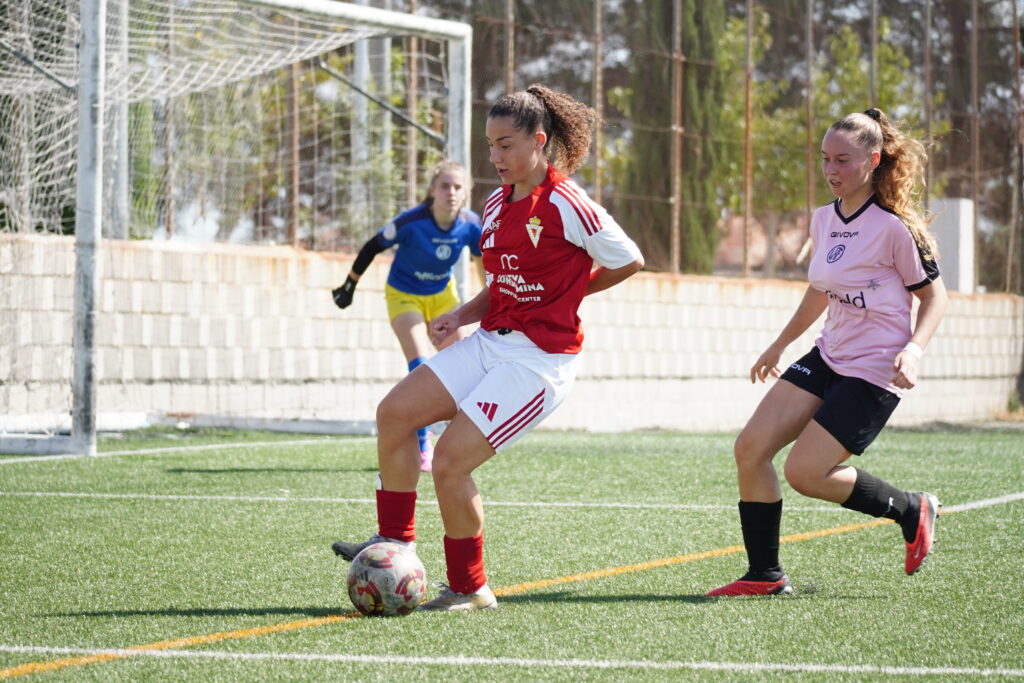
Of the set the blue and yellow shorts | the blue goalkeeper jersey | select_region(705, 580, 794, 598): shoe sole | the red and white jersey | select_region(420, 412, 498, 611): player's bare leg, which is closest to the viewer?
select_region(420, 412, 498, 611): player's bare leg

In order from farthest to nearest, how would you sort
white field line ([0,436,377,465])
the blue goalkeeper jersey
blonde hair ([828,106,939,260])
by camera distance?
white field line ([0,436,377,465])
the blue goalkeeper jersey
blonde hair ([828,106,939,260])

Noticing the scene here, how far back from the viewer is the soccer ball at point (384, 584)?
190 inches

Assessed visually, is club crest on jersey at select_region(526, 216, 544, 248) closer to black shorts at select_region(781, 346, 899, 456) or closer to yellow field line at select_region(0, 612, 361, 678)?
black shorts at select_region(781, 346, 899, 456)

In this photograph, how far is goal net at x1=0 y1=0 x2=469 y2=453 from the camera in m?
11.7

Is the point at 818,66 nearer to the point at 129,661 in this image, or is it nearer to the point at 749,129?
the point at 749,129

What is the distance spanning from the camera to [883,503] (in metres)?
5.59

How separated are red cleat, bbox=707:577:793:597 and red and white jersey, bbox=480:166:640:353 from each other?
1093 millimetres

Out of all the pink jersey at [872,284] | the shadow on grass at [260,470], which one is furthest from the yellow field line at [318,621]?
the shadow on grass at [260,470]

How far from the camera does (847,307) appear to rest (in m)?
5.54

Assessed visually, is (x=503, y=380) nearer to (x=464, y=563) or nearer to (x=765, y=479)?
(x=464, y=563)

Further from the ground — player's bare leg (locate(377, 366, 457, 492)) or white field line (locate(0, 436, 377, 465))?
player's bare leg (locate(377, 366, 457, 492))

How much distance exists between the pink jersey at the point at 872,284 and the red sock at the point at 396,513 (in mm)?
1765

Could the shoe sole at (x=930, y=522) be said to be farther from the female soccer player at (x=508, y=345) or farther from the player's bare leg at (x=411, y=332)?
the player's bare leg at (x=411, y=332)

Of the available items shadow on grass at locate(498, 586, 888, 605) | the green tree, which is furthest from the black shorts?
the green tree
